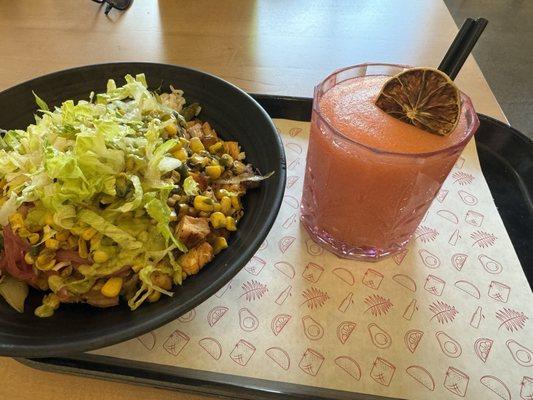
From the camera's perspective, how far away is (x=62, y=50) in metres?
1.78

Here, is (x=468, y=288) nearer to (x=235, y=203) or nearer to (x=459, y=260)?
(x=459, y=260)

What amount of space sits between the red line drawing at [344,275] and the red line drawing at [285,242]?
132 mm

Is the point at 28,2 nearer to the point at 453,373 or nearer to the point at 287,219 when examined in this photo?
the point at 287,219

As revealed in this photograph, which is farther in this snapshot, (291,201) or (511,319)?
(291,201)

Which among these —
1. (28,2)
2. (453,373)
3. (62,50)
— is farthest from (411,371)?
(28,2)

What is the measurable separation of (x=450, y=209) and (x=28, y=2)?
2270 mm

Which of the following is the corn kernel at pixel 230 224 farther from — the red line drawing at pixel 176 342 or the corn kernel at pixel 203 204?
the red line drawing at pixel 176 342

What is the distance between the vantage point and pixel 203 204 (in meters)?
0.93

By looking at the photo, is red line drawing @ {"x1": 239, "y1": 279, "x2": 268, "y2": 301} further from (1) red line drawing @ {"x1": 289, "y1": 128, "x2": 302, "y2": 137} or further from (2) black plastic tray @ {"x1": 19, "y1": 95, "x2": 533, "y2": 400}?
(1) red line drawing @ {"x1": 289, "y1": 128, "x2": 302, "y2": 137}

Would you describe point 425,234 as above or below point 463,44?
below

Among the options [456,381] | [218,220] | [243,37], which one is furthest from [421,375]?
[243,37]

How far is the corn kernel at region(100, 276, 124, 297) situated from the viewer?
819 millimetres

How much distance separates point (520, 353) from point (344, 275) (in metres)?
0.39

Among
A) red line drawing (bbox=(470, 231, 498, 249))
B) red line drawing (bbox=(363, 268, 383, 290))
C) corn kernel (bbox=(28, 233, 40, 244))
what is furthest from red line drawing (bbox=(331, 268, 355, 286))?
corn kernel (bbox=(28, 233, 40, 244))
